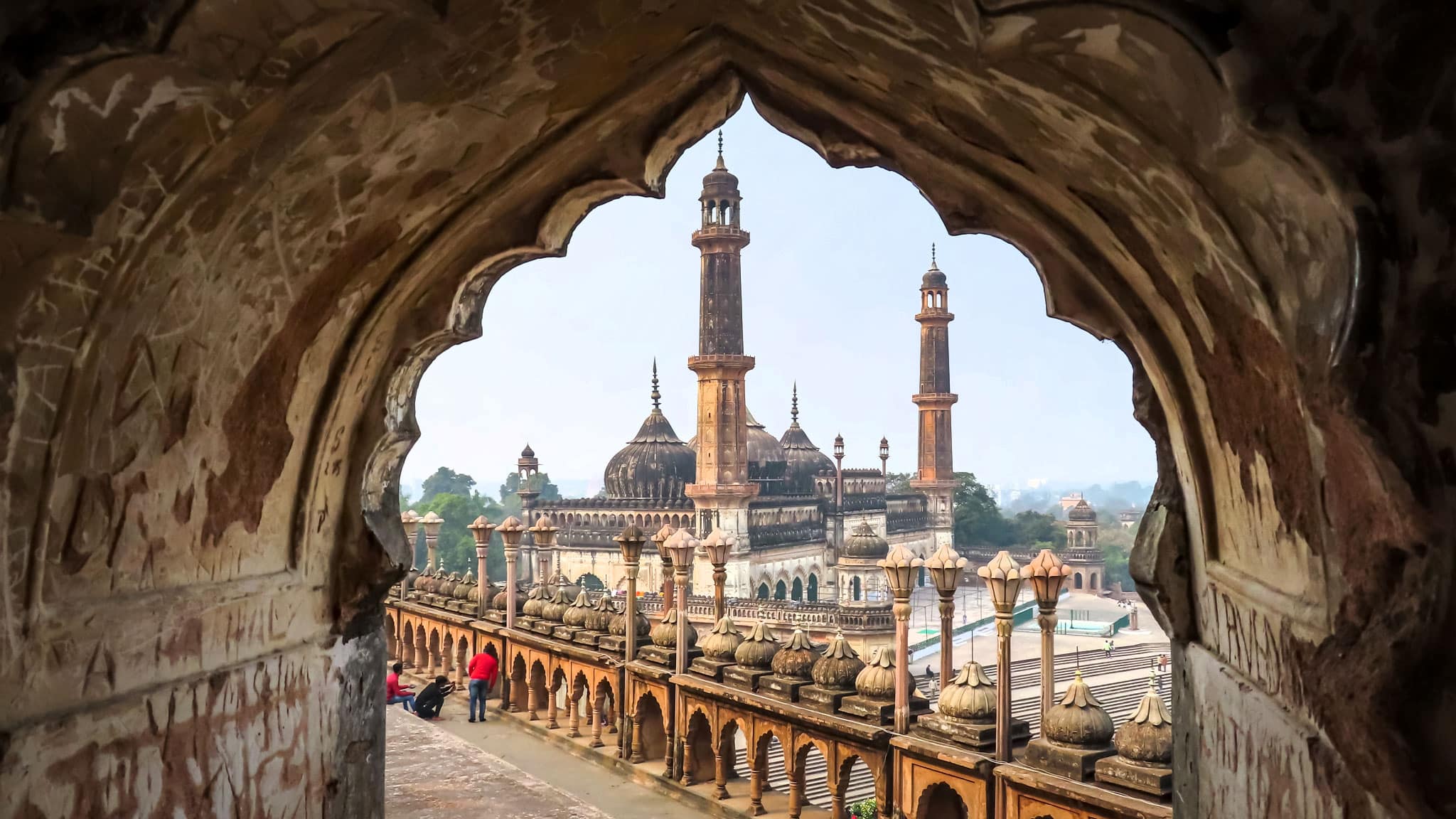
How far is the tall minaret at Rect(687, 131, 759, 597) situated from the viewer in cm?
4069

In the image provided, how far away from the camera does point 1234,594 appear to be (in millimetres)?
2623

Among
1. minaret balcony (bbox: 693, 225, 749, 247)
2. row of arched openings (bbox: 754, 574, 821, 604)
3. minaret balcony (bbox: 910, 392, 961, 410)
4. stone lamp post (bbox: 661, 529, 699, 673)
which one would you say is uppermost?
minaret balcony (bbox: 693, 225, 749, 247)

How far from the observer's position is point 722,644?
281 inches

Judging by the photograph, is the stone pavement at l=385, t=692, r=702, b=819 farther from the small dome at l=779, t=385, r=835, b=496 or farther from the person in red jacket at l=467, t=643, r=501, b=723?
the small dome at l=779, t=385, r=835, b=496

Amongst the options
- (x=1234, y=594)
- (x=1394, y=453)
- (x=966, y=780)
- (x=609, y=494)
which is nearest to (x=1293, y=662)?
(x=1234, y=594)

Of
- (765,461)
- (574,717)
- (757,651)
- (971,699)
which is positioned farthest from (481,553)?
(765,461)

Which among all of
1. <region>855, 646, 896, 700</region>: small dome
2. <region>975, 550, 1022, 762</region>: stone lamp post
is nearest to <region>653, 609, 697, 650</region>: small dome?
<region>855, 646, 896, 700</region>: small dome

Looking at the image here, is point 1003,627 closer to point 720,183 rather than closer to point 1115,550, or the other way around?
point 720,183

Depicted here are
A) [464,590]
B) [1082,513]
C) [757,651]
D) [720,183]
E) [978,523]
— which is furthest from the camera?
[978,523]

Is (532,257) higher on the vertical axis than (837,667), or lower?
higher

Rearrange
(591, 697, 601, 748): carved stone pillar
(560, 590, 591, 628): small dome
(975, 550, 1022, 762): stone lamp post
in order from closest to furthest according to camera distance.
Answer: (975, 550, 1022, 762): stone lamp post → (591, 697, 601, 748): carved stone pillar → (560, 590, 591, 628): small dome

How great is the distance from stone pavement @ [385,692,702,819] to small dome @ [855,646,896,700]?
55.5 inches

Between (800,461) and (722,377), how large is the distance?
40.8ft

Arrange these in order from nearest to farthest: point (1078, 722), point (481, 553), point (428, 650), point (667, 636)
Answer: point (1078, 722), point (667, 636), point (481, 553), point (428, 650)
